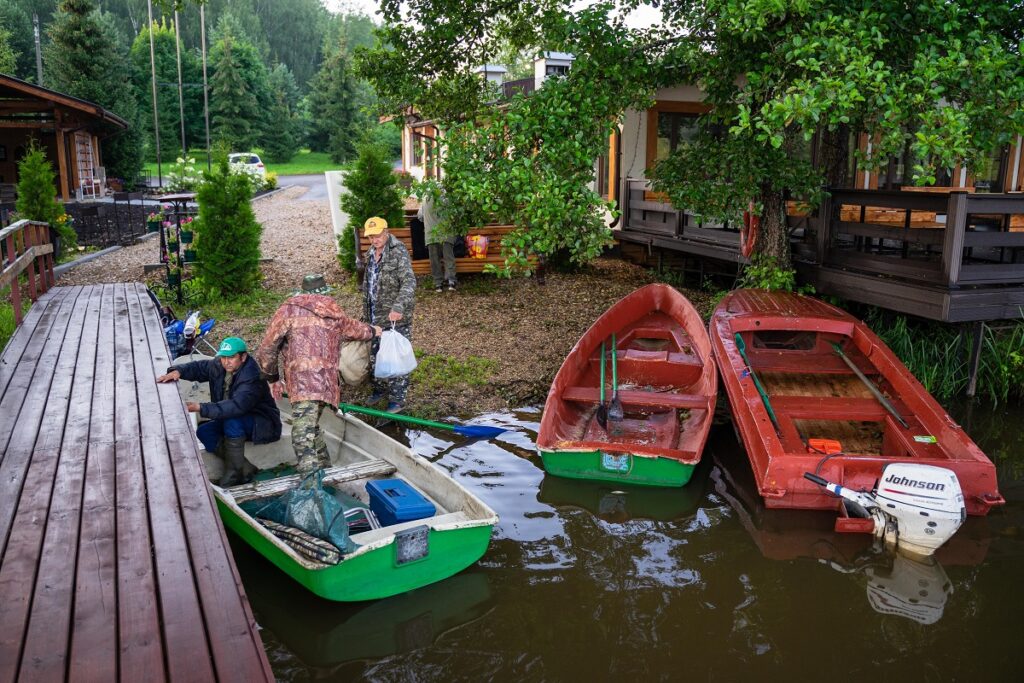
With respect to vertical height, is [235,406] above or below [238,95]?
below

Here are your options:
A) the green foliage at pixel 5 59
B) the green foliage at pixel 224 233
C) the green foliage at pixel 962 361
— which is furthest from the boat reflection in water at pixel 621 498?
the green foliage at pixel 5 59

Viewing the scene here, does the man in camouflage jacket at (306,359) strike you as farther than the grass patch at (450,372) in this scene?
No

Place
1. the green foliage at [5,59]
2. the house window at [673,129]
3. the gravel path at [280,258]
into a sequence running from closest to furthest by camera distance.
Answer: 1. the gravel path at [280,258]
2. the house window at [673,129]
3. the green foliage at [5,59]

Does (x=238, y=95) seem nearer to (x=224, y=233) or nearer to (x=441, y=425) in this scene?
(x=224, y=233)

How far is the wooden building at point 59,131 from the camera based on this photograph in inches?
858

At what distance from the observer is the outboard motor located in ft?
18.3

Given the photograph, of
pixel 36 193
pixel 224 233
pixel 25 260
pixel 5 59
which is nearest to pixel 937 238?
pixel 224 233

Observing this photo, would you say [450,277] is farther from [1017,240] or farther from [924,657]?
[924,657]

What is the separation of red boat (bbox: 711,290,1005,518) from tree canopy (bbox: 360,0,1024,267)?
1648mm

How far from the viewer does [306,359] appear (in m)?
5.88

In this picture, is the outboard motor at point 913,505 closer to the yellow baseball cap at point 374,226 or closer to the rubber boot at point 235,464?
the rubber boot at point 235,464

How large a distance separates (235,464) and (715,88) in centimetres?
676

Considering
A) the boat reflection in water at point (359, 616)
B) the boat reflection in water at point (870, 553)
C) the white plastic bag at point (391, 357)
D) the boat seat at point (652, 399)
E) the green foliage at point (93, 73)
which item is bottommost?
the boat reflection in water at point (359, 616)

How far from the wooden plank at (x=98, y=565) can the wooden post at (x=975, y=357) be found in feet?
27.4
